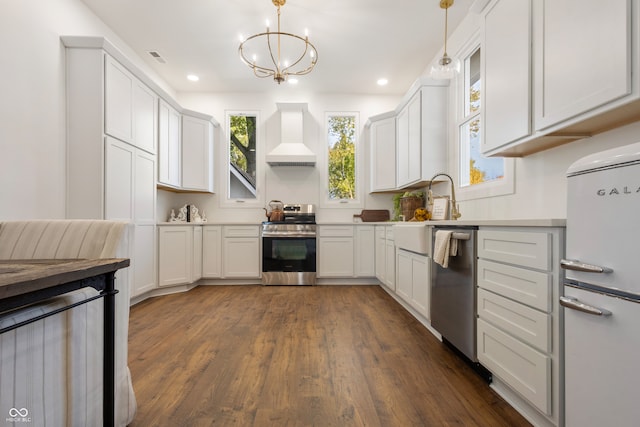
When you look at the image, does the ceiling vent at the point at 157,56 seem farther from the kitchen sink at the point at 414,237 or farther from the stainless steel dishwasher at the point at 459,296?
the stainless steel dishwasher at the point at 459,296

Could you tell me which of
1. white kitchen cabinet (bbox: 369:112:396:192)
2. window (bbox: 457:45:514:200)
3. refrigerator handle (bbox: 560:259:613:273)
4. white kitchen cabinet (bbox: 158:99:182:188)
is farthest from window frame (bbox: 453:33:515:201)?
white kitchen cabinet (bbox: 158:99:182:188)

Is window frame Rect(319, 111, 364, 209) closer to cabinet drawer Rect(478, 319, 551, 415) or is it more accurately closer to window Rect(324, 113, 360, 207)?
window Rect(324, 113, 360, 207)

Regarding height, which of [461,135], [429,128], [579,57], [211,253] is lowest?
[211,253]

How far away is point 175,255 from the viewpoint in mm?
3648

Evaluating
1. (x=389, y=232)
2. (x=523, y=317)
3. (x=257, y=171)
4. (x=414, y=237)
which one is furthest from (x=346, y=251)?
(x=523, y=317)

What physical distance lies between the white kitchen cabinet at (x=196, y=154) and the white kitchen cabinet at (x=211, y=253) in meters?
0.66

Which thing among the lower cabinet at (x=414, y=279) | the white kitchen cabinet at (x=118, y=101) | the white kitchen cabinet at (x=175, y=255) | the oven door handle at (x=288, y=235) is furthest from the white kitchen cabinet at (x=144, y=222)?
the lower cabinet at (x=414, y=279)

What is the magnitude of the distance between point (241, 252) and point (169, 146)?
170 centimetres

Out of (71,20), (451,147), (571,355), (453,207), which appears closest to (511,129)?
(453,207)

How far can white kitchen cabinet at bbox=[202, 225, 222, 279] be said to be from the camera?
4.08m

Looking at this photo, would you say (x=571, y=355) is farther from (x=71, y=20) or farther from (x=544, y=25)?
(x=71, y=20)

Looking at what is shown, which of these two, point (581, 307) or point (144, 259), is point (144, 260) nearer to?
point (144, 259)

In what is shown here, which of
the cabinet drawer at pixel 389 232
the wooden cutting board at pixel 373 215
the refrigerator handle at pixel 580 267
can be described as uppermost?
the wooden cutting board at pixel 373 215

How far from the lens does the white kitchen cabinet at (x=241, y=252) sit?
4.09 metres
